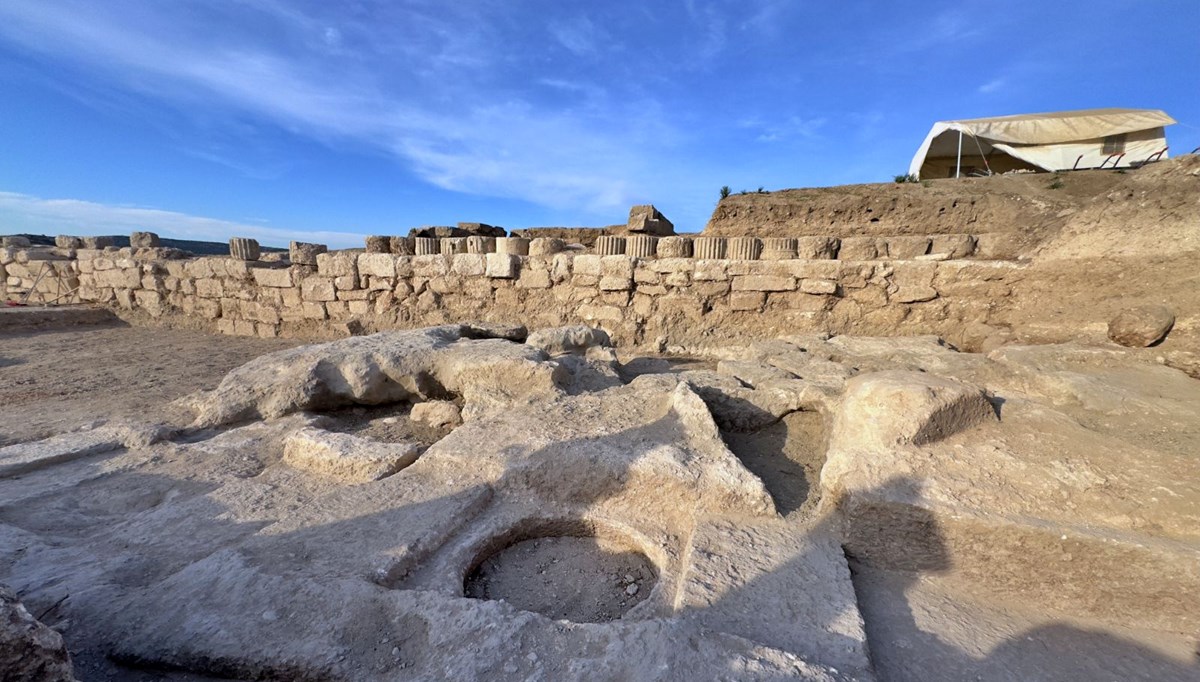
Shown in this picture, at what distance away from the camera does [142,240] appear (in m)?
8.46

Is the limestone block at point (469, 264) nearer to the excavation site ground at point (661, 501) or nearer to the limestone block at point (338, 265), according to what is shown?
the limestone block at point (338, 265)

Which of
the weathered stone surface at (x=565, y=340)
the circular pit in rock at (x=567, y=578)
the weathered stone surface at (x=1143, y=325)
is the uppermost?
the weathered stone surface at (x=1143, y=325)

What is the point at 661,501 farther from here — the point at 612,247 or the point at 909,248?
the point at 909,248

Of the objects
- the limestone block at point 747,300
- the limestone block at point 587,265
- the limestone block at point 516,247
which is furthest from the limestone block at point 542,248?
the limestone block at point 747,300

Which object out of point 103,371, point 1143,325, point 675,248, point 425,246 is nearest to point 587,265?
point 675,248

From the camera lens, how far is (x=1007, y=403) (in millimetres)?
2439

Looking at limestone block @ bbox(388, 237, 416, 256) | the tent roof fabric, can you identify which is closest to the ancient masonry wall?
limestone block @ bbox(388, 237, 416, 256)

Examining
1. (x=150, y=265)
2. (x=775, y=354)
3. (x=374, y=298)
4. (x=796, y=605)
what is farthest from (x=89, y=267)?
(x=796, y=605)

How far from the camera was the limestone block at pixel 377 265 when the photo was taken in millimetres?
6680

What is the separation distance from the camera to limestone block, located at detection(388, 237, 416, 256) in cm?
711

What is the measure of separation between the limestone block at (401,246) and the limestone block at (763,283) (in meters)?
4.59

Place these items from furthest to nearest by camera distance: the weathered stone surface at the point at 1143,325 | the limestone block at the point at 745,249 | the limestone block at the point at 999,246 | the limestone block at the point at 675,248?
the limestone block at the point at 675,248, the limestone block at the point at 745,249, the limestone block at the point at 999,246, the weathered stone surface at the point at 1143,325

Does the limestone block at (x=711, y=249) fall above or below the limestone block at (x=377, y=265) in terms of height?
above

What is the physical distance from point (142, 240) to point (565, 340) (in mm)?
8902
